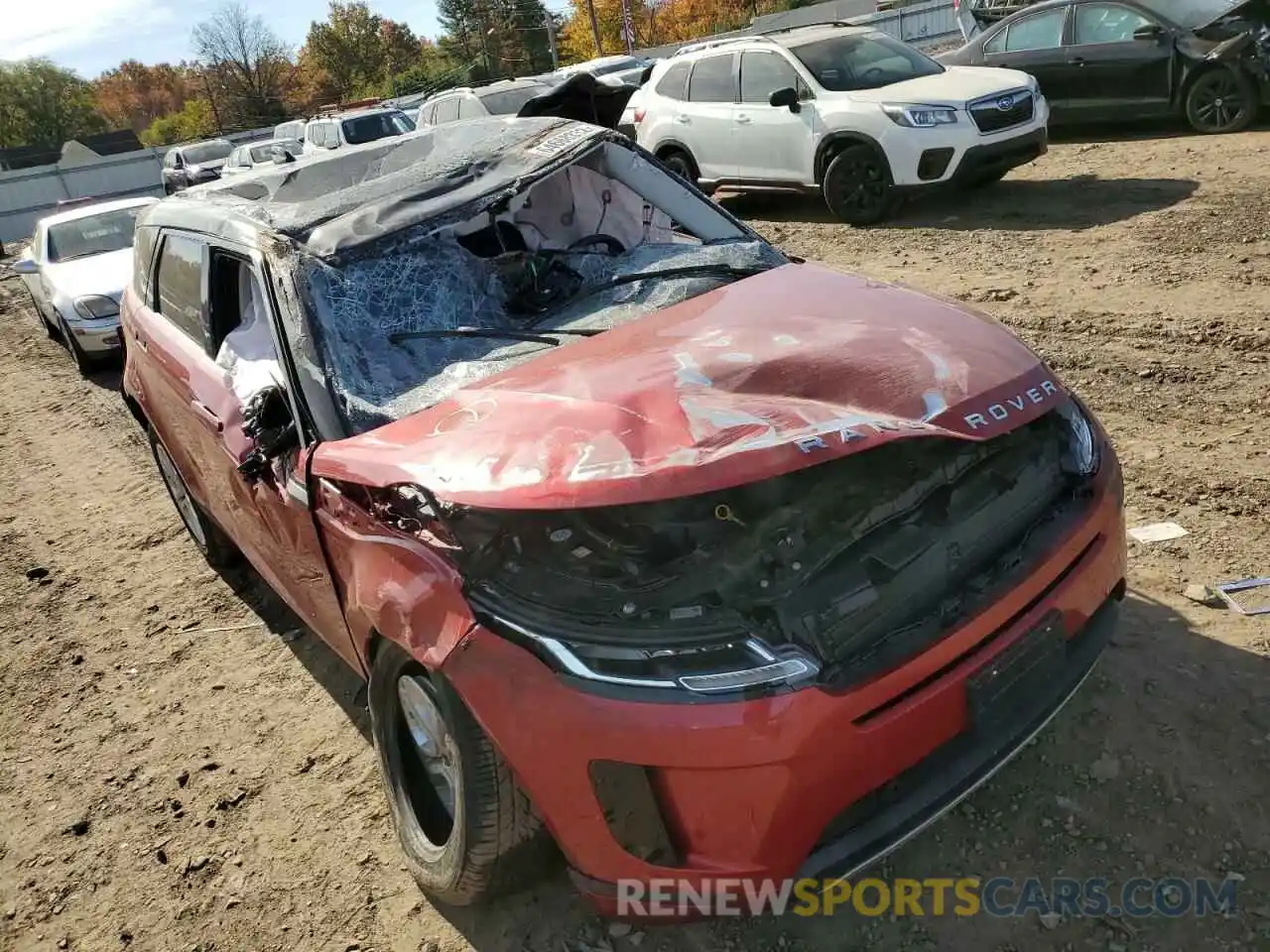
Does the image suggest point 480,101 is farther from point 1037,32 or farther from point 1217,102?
point 1217,102

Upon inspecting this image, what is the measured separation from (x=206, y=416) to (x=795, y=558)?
2.31 metres

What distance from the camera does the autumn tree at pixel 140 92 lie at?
7988cm

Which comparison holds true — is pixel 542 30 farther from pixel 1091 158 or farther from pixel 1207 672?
pixel 1207 672

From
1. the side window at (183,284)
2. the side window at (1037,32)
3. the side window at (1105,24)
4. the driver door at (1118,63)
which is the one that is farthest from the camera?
the side window at (1037,32)

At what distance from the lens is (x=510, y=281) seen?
3.54 meters

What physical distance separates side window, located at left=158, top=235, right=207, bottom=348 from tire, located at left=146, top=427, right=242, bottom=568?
0.84 metres

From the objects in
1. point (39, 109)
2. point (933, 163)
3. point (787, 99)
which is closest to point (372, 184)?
point (933, 163)

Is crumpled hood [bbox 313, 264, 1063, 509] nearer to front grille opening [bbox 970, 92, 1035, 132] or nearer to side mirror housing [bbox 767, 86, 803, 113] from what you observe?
front grille opening [bbox 970, 92, 1035, 132]

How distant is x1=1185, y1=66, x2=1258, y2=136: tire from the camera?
9.22 m

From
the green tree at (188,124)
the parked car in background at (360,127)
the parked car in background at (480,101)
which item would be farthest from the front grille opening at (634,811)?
the green tree at (188,124)

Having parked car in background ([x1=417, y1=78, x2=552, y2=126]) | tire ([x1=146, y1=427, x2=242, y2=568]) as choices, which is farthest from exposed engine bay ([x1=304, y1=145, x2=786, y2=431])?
parked car in background ([x1=417, y1=78, x2=552, y2=126])

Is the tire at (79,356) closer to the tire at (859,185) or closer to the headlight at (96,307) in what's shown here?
the headlight at (96,307)

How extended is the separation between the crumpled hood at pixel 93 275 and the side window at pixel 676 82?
5790mm

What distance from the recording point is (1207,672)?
2832mm
